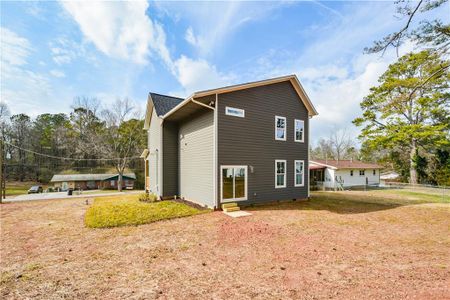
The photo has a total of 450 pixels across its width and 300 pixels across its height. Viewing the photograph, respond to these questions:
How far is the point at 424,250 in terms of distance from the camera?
16.7ft

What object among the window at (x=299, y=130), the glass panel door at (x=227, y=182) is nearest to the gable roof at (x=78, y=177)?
the glass panel door at (x=227, y=182)

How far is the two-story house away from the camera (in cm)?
945

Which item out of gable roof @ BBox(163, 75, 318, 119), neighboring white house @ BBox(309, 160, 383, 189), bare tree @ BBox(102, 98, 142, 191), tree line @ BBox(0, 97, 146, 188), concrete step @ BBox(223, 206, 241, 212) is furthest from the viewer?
tree line @ BBox(0, 97, 146, 188)

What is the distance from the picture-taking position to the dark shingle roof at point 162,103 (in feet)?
42.7

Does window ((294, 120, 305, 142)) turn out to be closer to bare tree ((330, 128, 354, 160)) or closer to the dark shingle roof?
the dark shingle roof

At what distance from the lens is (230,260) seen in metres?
4.56

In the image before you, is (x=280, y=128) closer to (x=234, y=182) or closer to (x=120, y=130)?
(x=234, y=182)

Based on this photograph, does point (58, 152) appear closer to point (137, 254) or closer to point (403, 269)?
point (137, 254)

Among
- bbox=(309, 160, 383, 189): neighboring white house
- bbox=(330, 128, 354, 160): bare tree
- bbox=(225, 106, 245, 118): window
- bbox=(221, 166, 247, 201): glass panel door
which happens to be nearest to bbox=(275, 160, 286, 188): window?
bbox=(221, 166, 247, 201): glass panel door

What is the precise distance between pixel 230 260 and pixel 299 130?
31.4 feet

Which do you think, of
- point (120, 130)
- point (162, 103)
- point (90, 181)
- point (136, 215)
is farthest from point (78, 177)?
point (136, 215)

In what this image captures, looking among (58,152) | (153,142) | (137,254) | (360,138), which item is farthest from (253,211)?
(58,152)

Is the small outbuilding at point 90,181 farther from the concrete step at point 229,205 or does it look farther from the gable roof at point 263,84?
the concrete step at point 229,205

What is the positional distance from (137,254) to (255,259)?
2.73 m
